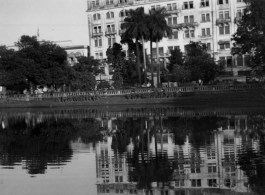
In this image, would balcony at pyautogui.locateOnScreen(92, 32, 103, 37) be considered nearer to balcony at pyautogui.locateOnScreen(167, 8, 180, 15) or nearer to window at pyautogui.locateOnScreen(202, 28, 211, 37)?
balcony at pyautogui.locateOnScreen(167, 8, 180, 15)

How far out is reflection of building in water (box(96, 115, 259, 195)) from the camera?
1541cm

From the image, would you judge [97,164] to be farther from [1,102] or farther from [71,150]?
[1,102]

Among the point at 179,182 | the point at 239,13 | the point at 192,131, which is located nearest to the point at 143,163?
the point at 179,182

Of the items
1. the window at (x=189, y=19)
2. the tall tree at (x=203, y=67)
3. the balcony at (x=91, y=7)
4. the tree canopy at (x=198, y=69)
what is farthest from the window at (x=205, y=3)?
the balcony at (x=91, y=7)

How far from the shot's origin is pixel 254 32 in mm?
53312

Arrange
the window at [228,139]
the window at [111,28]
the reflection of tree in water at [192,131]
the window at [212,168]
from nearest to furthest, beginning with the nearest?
the window at [212,168] < the window at [228,139] < the reflection of tree in water at [192,131] < the window at [111,28]

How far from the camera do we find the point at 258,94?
62.7 meters

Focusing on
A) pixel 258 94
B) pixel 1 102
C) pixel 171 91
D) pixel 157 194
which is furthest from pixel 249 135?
pixel 1 102

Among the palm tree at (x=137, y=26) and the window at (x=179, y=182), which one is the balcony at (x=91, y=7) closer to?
the palm tree at (x=137, y=26)

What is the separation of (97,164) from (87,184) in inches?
155

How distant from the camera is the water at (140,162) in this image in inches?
631

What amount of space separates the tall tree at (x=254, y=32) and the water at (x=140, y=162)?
21.0 m

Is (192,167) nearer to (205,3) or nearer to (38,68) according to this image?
(38,68)

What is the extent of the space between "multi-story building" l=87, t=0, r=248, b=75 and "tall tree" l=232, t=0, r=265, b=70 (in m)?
36.5
